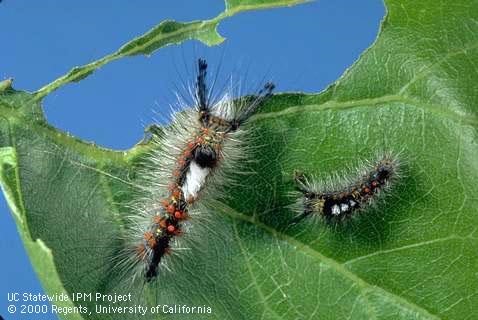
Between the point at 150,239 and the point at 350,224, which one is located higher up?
the point at 150,239

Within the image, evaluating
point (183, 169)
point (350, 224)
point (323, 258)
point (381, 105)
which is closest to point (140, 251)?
point (183, 169)

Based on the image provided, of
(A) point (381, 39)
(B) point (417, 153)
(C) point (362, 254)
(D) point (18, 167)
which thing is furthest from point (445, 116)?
(D) point (18, 167)

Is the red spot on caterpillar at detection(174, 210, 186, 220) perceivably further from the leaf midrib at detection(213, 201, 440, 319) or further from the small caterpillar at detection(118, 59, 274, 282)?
the leaf midrib at detection(213, 201, 440, 319)

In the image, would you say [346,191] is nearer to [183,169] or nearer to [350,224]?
[350,224]

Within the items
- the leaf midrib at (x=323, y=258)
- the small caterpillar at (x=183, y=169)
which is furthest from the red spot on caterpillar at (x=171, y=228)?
the leaf midrib at (x=323, y=258)

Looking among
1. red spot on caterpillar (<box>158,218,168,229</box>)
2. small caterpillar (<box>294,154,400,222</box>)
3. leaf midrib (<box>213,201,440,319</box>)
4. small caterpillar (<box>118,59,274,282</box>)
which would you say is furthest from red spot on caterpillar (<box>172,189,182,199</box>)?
small caterpillar (<box>294,154,400,222</box>)

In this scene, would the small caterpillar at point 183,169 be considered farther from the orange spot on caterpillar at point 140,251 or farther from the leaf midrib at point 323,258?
the leaf midrib at point 323,258
